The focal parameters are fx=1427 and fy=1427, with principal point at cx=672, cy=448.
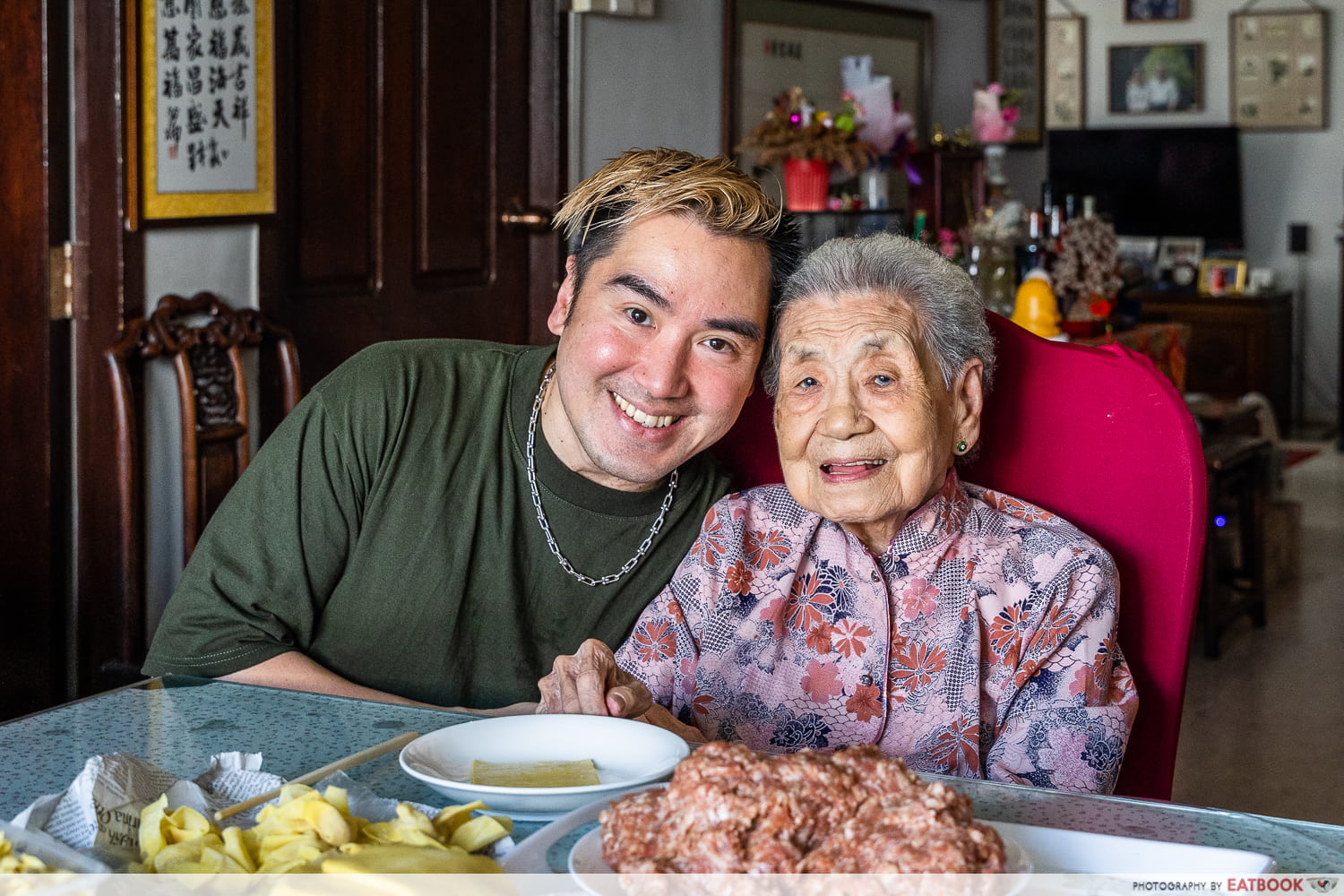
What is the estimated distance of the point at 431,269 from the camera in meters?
3.52

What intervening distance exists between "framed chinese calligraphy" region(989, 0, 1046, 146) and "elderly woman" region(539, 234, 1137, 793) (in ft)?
13.5

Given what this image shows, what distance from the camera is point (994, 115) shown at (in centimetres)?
439

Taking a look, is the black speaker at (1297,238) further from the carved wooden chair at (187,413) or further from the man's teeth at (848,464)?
the man's teeth at (848,464)

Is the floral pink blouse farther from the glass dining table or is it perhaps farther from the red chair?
the glass dining table

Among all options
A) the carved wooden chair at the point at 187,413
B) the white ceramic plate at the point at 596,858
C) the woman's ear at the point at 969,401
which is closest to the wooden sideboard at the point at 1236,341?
the carved wooden chair at the point at 187,413

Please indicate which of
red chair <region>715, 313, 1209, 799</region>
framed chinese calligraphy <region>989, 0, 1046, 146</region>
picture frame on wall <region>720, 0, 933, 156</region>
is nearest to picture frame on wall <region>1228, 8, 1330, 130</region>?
framed chinese calligraphy <region>989, 0, 1046, 146</region>

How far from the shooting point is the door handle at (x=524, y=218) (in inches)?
147

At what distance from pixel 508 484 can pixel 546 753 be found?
24.1 inches

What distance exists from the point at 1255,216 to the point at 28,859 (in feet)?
29.1

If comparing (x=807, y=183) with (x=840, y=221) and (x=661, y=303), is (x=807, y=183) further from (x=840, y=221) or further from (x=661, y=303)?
(x=661, y=303)

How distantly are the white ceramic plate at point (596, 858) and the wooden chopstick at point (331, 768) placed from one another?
23cm

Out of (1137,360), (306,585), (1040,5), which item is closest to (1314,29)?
(1040,5)

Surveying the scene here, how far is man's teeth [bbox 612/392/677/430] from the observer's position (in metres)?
1.64

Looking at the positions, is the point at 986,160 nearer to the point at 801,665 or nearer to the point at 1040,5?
the point at 1040,5
